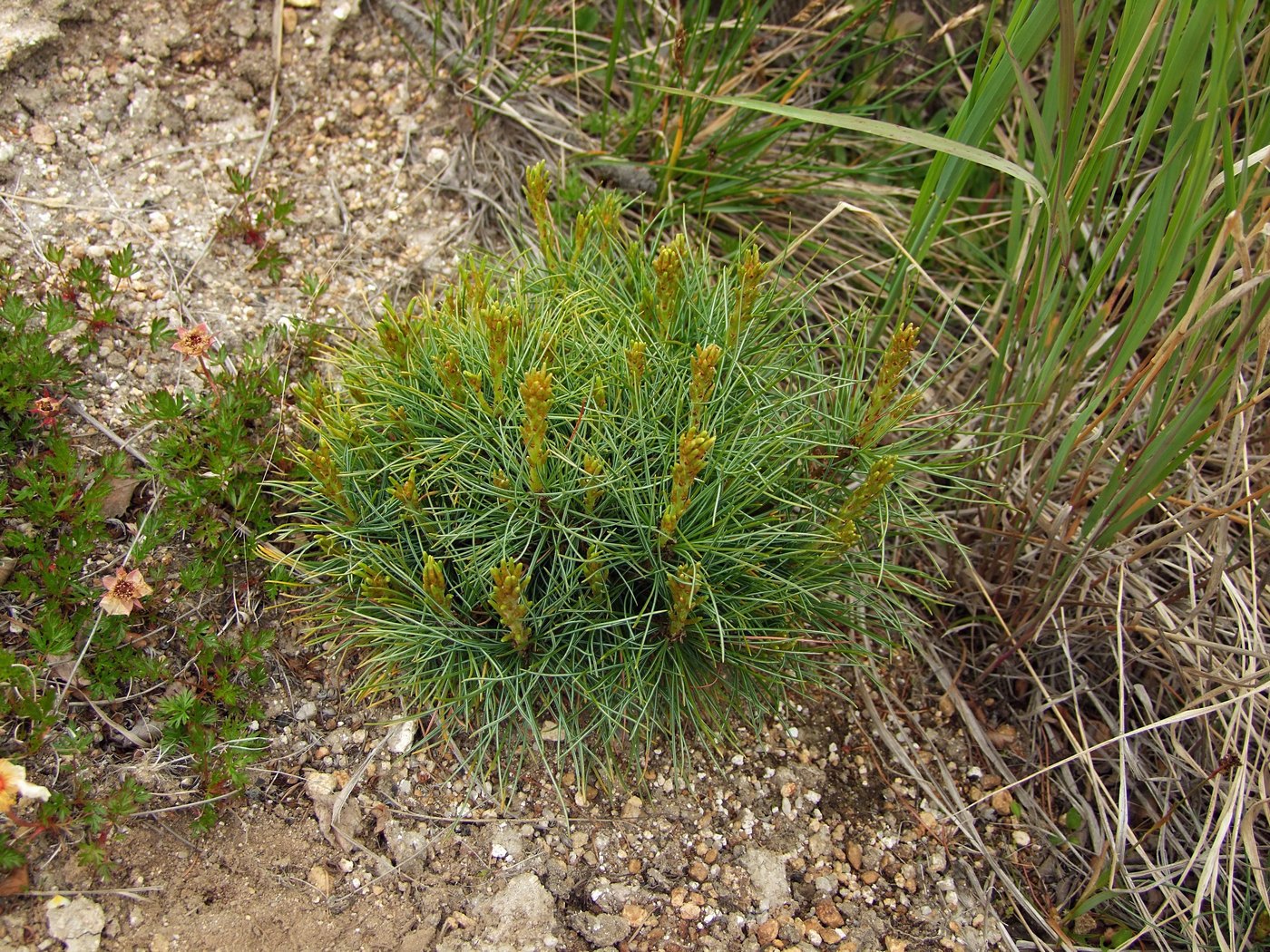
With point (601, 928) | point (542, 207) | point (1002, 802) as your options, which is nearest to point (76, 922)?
point (601, 928)

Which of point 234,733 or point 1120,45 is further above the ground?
point 1120,45

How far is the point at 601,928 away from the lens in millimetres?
1953

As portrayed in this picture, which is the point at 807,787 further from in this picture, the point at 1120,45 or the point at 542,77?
the point at 542,77

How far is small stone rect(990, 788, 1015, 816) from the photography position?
93.7 inches

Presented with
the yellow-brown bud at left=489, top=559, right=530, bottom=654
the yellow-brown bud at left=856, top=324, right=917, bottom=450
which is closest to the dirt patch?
the yellow-brown bud at left=489, top=559, right=530, bottom=654

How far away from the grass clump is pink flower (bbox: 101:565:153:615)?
328 millimetres

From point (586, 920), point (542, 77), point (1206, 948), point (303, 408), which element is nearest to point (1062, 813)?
point (1206, 948)

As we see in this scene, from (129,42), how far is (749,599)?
8.08 ft

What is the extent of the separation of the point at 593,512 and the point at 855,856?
3.28 feet

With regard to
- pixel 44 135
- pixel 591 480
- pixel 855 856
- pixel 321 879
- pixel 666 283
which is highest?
pixel 44 135

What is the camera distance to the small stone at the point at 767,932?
1.99m

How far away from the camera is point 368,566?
2014mm

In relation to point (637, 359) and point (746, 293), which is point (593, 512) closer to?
point (637, 359)

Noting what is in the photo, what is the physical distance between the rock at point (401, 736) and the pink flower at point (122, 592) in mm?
606
